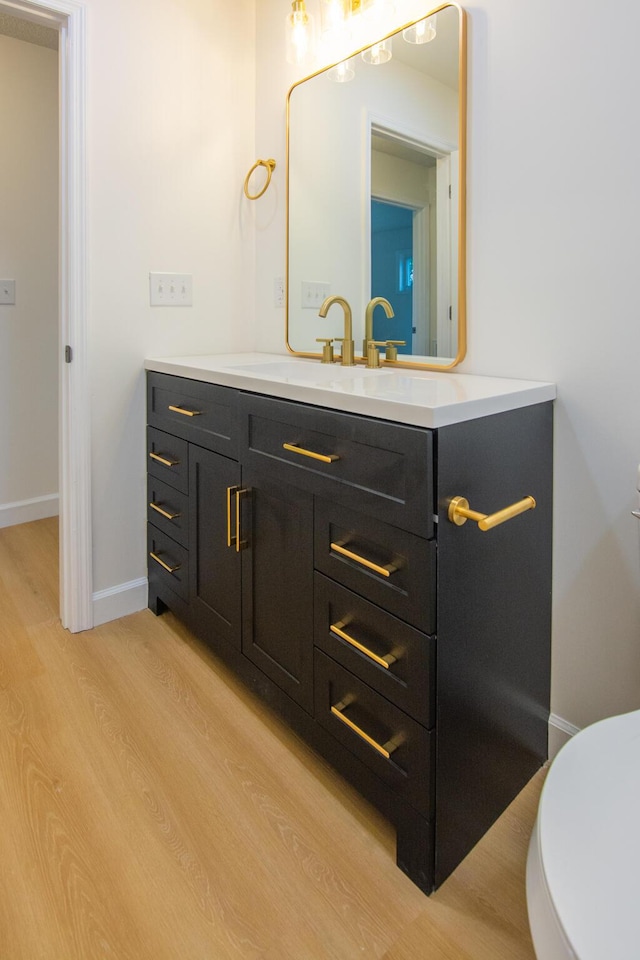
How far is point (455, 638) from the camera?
42.5 inches

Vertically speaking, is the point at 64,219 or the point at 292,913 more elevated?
the point at 64,219

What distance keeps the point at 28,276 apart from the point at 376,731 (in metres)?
2.80

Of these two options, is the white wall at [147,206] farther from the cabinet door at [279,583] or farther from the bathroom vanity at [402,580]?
the cabinet door at [279,583]

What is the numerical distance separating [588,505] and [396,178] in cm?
103

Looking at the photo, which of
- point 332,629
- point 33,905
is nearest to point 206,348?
point 332,629

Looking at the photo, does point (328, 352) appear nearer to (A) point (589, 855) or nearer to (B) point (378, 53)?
(B) point (378, 53)

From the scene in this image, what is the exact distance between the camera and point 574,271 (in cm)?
127

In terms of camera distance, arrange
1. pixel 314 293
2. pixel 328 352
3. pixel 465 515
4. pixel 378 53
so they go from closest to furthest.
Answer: pixel 465 515
pixel 378 53
pixel 328 352
pixel 314 293

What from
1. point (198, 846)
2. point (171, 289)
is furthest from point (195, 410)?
point (198, 846)

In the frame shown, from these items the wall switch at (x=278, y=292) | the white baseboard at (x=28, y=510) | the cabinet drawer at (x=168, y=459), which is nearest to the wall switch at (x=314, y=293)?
the wall switch at (x=278, y=292)

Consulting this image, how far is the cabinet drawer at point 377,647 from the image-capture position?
3.44 feet

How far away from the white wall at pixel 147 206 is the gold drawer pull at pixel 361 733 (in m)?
1.14

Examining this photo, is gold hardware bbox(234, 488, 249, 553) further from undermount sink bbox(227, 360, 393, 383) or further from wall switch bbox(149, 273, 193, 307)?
wall switch bbox(149, 273, 193, 307)

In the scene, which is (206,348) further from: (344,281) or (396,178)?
(396,178)
